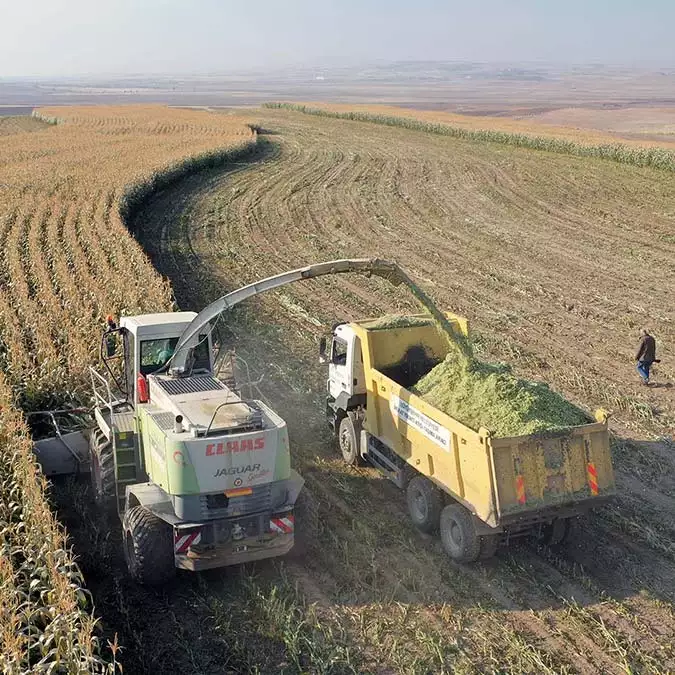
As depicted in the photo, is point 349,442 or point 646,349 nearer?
point 349,442

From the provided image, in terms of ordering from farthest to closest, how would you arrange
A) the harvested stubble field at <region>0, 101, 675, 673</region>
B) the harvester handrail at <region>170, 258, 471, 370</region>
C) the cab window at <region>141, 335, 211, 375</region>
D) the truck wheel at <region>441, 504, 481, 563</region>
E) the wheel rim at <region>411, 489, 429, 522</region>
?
1. the cab window at <region>141, 335, 211, 375</region>
2. the wheel rim at <region>411, 489, 429, 522</region>
3. the harvester handrail at <region>170, 258, 471, 370</region>
4. the truck wheel at <region>441, 504, 481, 563</region>
5. the harvested stubble field at <region>0, 101, 675, 673</region>

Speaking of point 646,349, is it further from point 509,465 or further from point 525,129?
point 525,129

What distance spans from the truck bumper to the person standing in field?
29.9 ft

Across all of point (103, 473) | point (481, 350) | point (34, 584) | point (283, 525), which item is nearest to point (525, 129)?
point (481, 350)

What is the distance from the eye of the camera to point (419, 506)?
11.1 meters

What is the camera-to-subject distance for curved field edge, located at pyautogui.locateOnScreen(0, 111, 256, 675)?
277 inches

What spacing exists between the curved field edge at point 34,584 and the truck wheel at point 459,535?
165 inches

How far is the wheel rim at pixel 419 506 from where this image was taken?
10938mm

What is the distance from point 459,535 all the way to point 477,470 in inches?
42.3

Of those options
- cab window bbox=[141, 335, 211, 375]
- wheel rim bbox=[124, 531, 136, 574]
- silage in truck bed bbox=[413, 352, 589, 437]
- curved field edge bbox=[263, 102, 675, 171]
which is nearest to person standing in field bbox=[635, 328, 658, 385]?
silage in truck bed bbox=[413, 352, 589, 437]

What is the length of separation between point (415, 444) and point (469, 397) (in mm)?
959

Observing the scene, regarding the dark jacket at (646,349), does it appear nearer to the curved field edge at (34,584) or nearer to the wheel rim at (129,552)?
the wheel rim at (129,552)

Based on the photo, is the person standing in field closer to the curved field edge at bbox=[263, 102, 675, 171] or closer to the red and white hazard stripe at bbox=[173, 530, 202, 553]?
the red and white hazard stripe at bbox=[173, 530, 202, 553]

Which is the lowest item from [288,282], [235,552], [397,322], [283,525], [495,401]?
[235,552]
